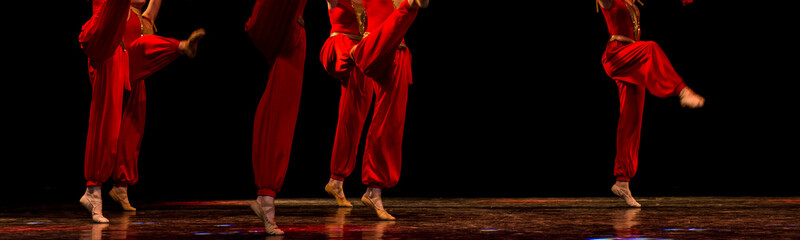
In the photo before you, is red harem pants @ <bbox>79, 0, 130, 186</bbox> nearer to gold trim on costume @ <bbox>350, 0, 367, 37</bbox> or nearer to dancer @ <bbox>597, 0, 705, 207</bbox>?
gold trim on costume @ <bbox>350, 0, 367, 37</bbox>

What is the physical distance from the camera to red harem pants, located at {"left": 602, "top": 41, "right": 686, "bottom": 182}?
4.07 meters

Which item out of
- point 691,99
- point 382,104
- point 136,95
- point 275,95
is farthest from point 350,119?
point 275,95

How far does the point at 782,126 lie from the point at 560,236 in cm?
510

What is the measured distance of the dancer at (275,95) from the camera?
2453 mm

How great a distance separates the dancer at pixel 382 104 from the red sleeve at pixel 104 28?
863mm

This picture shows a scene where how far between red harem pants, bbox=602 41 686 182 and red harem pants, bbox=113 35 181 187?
2.15m

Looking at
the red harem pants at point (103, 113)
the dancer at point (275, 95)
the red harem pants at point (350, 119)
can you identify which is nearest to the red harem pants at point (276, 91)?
the dancer at point (275, 95)

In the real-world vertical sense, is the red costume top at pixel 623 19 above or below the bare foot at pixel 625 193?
above

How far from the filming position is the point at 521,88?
677 cm

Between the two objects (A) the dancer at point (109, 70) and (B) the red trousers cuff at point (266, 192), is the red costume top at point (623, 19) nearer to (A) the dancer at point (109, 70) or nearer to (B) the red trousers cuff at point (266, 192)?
(A) the dancer at point (109, 70)

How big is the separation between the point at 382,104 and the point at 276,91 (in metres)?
0.95

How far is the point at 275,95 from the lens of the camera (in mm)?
2502

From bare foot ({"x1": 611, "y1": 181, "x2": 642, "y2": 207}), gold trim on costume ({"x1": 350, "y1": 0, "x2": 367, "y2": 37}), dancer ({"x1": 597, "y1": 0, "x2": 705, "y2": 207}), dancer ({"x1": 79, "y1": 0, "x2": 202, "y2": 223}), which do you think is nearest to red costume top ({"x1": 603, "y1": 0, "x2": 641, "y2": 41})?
dancer ({"x1": 597, "y1": 0, "x2": 705, "y2": 207})

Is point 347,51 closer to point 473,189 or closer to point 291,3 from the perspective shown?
point 291,3
